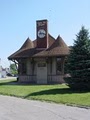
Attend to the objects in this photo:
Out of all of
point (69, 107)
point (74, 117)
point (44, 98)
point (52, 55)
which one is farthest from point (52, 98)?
point (52, 55)

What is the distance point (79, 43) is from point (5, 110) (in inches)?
397

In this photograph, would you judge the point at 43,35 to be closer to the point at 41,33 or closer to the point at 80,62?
the point at 41,33

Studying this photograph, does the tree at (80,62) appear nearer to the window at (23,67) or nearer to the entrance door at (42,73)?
the entrance door at (42,73)

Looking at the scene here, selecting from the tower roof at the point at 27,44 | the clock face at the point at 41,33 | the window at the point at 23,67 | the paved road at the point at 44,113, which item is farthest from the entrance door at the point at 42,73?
the paved road at the point at 44,113

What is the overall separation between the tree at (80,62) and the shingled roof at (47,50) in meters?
8.28

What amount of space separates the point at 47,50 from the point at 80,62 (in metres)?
11.3

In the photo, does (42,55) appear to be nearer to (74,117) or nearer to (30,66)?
(30,66)

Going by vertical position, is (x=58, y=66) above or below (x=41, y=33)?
below

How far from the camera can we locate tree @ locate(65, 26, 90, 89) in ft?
70.2

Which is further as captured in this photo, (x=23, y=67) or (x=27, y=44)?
(x=27, y=44)

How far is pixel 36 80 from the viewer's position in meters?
33.0

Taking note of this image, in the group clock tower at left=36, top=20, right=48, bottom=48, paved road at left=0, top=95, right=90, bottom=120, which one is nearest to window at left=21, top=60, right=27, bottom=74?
clock tower at left=36, top=20, right=48, bottom=48

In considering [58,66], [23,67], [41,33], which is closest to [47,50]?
[41,33]

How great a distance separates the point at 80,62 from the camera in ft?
72.2
